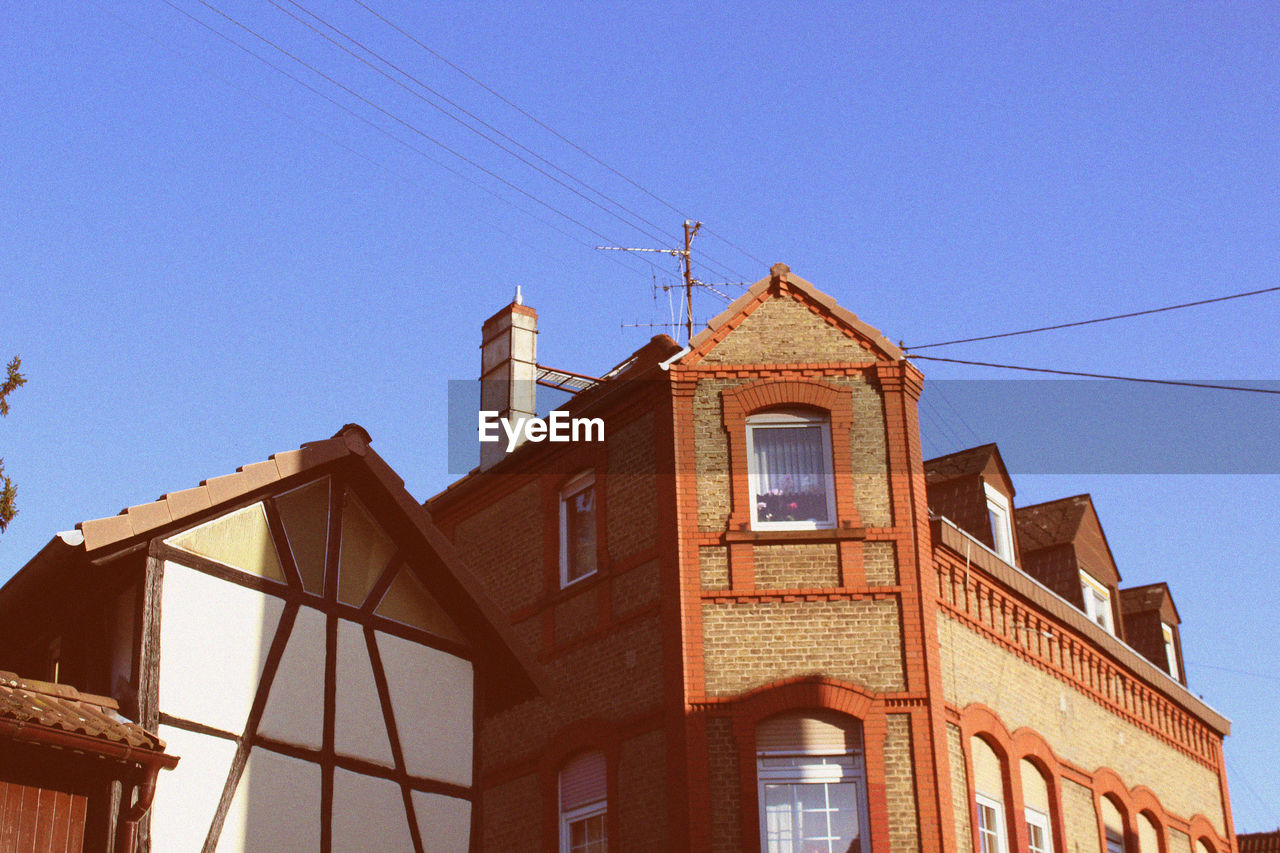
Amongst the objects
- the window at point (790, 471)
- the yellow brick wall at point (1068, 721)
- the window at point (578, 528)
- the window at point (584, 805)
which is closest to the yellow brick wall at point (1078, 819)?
the yellow brick wall at point (1068, 721)

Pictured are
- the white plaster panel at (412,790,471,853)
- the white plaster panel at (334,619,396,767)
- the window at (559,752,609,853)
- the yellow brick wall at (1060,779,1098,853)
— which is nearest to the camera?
the white plaster panel at (334,619,396,767)

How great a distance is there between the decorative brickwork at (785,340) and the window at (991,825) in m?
5.68

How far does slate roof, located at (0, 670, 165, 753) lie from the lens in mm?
11461

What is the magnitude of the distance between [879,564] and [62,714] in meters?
9.81

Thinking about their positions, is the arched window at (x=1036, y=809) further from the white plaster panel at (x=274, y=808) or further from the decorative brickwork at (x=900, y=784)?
the white plaster panel at (x=274, y=808)

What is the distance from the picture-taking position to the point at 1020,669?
69.3 feet

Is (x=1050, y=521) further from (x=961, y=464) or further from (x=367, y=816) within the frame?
(x=367, y=816)

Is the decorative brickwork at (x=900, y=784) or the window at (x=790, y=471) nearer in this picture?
the decorative brickwork at (x=900, y=784)

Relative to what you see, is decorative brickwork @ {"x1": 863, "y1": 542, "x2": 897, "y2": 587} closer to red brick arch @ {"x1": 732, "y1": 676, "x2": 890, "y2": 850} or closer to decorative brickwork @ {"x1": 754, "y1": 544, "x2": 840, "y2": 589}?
decorative brickwork @ {"x1": 754, "y1": 544, "x2": 840, "y2": 589}

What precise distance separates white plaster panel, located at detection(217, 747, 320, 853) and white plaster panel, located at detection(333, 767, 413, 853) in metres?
0.25

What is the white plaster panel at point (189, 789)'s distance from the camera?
12.7 metres

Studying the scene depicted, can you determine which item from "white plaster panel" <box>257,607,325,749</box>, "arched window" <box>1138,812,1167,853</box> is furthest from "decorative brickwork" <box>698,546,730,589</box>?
"arched window" <box>1138,812,1167,853</box>

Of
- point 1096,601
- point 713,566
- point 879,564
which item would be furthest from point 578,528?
point 1096,601

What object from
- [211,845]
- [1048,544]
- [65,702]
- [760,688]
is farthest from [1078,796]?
[65,702]
